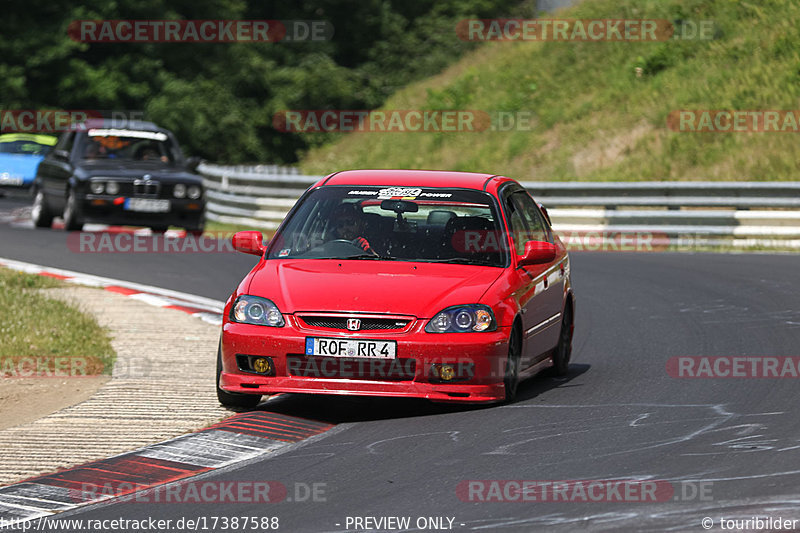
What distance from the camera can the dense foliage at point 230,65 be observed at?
48.2m

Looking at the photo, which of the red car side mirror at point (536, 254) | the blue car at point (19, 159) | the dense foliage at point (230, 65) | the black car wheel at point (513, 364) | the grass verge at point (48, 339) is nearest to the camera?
the black car wheel at point (513, 364)

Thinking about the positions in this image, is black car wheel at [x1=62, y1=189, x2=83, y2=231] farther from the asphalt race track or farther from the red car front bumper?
the red car front bumper

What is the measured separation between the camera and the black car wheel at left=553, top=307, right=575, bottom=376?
10.1 meters

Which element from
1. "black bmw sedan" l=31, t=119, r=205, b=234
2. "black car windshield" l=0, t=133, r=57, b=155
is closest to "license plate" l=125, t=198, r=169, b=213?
"black bmw sedan" l=31, t=119, r=205, b=234

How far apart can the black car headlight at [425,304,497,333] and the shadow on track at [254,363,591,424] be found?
0.53m

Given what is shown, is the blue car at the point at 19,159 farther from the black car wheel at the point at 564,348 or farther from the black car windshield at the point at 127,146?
the black car wheel at the point at 564,348

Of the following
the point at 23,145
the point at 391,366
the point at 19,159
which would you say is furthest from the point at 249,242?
the point at 23,145

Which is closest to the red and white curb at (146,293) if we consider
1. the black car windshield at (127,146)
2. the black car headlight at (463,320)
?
the black car headlight at (463,320)

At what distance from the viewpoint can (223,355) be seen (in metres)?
8.72

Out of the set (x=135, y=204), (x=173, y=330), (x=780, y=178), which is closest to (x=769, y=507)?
(x=173, y=330)

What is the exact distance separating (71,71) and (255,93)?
10.2m

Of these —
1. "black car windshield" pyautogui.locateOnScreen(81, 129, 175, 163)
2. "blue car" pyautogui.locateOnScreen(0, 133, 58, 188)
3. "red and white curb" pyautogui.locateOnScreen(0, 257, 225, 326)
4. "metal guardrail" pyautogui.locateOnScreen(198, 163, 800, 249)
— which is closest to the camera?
"red and white curb" pyautogui.locateOnScreen(0, 257, 225, 326)

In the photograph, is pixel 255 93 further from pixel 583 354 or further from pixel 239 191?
pixel 583 354

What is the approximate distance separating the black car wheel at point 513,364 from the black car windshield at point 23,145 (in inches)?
942
